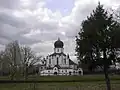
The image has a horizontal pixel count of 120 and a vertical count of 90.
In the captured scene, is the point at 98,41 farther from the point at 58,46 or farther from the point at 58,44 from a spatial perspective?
the point at 58,46

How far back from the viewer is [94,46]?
30031 millimetres

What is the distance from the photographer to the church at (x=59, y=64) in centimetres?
13779

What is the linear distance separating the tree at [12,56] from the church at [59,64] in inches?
2401

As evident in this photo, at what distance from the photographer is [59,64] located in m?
148

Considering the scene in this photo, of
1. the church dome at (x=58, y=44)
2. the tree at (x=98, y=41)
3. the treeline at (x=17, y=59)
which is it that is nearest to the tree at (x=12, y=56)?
the treeline at (x=17, y=59)

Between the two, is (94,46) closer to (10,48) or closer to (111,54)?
(111,54)

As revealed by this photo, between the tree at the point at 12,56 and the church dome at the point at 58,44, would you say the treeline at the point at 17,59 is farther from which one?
the church dome at the point at 58,44

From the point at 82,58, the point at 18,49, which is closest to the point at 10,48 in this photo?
the point at 18,49

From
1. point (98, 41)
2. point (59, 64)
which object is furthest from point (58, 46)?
point (98, 41)

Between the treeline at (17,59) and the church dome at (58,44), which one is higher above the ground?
the church dome at (58,44)

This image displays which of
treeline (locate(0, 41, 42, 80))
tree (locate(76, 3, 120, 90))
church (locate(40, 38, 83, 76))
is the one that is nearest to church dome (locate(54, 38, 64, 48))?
church (locate(40, 38, 83, 76))

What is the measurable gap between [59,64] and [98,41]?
393 ft

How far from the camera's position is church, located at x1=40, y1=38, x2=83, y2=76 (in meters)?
138

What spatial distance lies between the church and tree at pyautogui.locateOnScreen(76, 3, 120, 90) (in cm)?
Result: 10512
